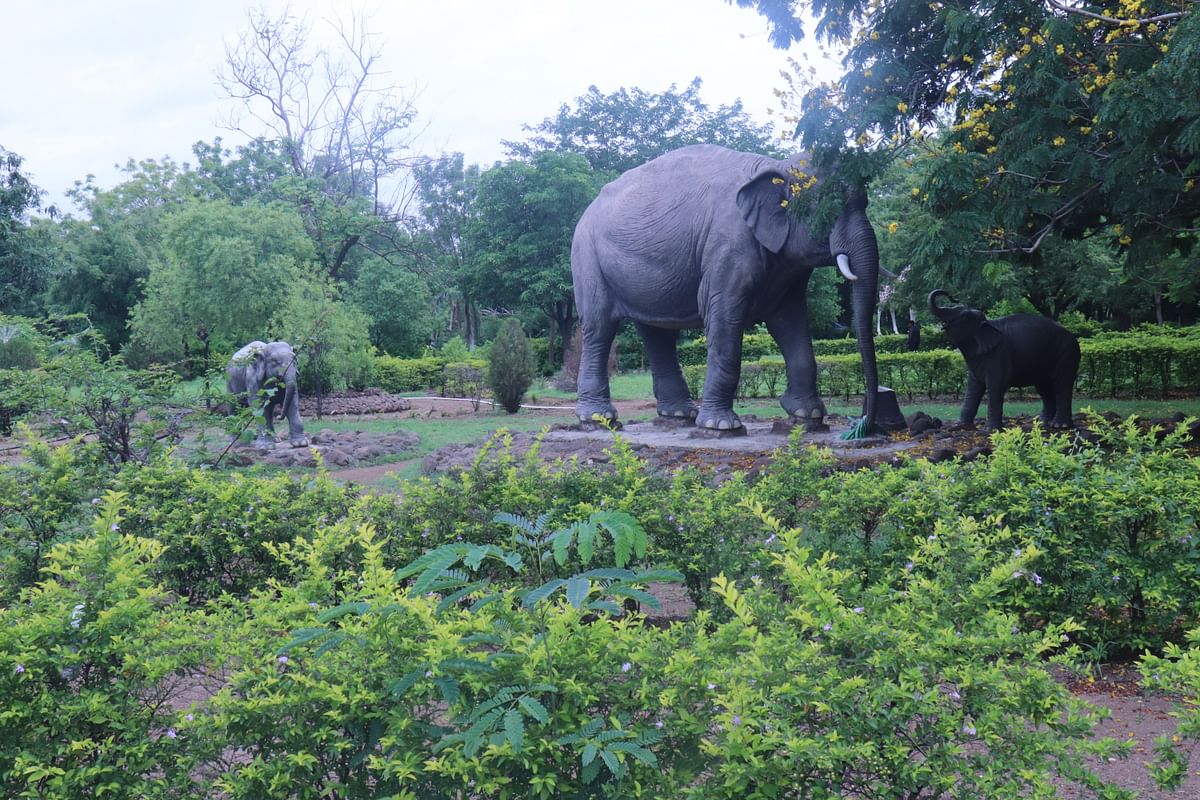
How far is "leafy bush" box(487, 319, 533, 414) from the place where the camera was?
742 inches

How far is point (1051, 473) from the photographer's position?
4.45 m

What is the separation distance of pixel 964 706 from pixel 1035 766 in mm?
204

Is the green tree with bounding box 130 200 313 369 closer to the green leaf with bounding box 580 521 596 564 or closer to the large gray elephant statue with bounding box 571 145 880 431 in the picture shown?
the large gray elephant statue with bounding box 571 145 880 431

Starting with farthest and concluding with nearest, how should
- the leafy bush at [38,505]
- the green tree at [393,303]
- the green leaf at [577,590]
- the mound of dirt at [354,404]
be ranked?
the green tree at [393,303] < the mound of dirt at [354,404] < the leafy bush at [38,505] < the green leaf at [577,590]

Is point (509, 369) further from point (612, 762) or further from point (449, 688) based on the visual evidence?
point (612, 762)

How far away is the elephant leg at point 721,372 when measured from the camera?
33.7 feet

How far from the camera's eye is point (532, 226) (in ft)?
98.7

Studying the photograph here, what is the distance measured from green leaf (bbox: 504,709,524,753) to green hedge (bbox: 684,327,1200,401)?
15.9 m

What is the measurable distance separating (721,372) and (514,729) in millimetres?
8699

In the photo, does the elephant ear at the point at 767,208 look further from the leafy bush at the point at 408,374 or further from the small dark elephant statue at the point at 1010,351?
the leafy bush at the point at 408,374

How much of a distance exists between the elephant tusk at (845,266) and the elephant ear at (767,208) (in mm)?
745

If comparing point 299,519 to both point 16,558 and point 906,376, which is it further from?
point 906,376

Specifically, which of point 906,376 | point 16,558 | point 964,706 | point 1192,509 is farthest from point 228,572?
point 906,376

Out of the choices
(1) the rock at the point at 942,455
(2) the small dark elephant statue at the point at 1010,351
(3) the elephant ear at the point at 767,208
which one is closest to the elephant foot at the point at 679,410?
(3) the elephant ear at the point at 767,208
